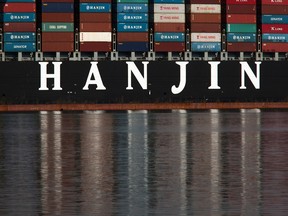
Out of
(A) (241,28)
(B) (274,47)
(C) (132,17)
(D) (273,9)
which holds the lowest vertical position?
(B) (274,47)

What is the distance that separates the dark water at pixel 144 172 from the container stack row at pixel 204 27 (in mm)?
21146

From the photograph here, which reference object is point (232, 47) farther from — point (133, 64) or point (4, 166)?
point (4, 166)

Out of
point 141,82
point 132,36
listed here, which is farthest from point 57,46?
point 141,82

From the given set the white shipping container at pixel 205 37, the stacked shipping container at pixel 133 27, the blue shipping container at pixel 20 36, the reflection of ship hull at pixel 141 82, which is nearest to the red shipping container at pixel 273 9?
the white shipping container at pixel 205 37

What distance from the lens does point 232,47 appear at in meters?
54.5

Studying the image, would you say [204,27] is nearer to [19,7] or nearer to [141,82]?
[141,82]

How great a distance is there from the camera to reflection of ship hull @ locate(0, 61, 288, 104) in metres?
54.8

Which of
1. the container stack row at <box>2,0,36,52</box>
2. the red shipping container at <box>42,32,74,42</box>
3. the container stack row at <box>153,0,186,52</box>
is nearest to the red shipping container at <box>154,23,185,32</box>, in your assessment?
the container stack row at <box>153,0,186,52</box>

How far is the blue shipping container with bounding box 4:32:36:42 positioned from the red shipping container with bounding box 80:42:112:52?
2657 mm

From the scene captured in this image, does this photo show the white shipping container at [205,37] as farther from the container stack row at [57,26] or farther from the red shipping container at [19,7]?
the red shipping container at [19,7]

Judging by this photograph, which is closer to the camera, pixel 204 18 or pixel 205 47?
pixel 204 18

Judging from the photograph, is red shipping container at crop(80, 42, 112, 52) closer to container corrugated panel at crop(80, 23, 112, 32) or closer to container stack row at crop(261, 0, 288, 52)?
container corrugated panel at crop(80, 23, 112, 32)

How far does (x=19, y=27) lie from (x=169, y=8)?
8.10m

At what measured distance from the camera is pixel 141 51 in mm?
53906
